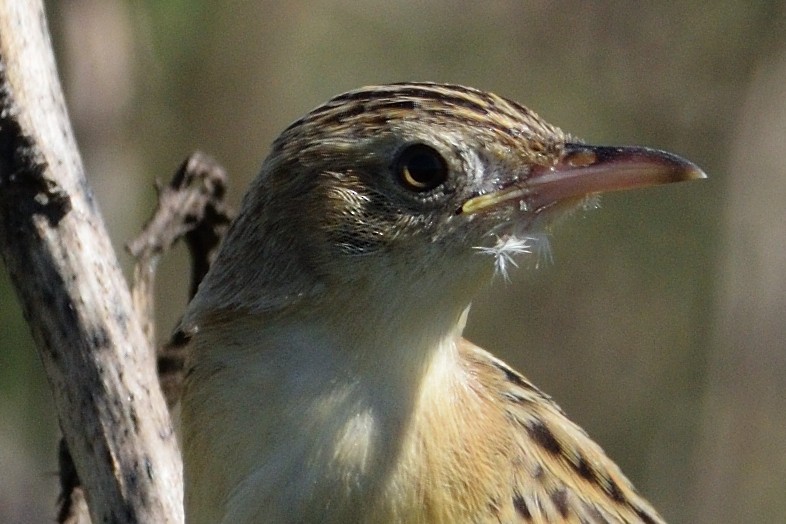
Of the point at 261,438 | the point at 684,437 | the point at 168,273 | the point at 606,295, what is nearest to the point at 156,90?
the point at 168,273

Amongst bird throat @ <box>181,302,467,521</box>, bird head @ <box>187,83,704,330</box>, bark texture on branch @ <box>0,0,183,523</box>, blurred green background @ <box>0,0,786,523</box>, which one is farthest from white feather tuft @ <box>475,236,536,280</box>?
blurred green background @ <box>0,0,786,523</box>

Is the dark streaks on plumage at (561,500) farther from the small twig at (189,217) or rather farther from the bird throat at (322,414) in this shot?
the small twig at (189,217)

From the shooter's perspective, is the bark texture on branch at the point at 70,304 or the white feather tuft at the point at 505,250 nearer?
the white feather tuft at the point at 505,250

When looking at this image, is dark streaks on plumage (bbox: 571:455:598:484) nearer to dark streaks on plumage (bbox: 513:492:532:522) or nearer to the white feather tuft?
dark streaks on plumage (bbox: 513:492:532:522)

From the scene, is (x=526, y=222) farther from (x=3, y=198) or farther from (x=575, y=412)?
(x=575, y=412)

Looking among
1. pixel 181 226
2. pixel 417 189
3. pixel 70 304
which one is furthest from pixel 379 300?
pixel 181 226

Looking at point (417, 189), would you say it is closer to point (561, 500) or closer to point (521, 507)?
point (521, 507)

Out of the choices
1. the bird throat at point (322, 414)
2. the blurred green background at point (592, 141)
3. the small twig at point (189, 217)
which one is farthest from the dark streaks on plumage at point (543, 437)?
the blurred green background at point (592, 141)
